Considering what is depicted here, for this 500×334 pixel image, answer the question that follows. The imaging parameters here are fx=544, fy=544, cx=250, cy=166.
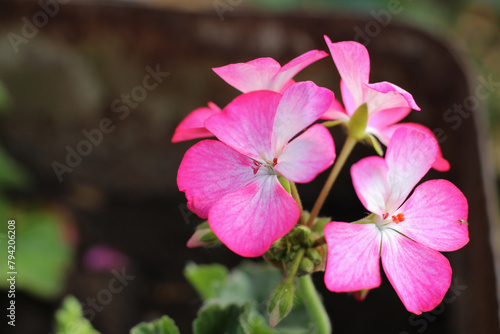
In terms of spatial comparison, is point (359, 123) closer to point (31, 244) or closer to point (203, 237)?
point (203, 237)

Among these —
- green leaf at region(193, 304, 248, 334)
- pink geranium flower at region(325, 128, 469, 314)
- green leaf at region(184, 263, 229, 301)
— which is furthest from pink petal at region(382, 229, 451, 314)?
green leaf at region(184, 263, 229, 301)

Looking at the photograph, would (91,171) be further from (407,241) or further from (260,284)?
(407,241)

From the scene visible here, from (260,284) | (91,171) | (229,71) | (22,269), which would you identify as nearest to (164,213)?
(91,171)

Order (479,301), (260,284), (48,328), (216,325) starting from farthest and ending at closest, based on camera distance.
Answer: (48,328) < (260,284) < (479,301) < (216,325)

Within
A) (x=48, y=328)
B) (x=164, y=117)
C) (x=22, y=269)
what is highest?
(x=164, y=117)

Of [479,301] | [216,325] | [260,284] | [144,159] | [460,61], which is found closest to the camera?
[216,325]

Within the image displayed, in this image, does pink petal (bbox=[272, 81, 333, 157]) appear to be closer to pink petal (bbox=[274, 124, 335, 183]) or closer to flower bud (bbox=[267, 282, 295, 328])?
pink petal (bbox=[274, 124, 335, 183])
